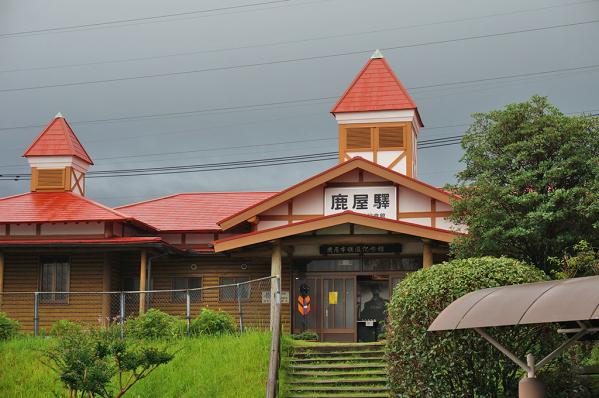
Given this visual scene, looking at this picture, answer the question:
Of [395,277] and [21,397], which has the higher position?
[395,277]

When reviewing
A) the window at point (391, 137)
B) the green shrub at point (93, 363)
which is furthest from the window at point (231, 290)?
the green shrub at point (93, 363)

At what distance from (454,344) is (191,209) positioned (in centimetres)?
1931

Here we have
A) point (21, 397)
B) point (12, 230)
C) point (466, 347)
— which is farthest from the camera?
point (12, 230)

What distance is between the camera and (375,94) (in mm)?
32500

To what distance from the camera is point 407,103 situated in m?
32.0

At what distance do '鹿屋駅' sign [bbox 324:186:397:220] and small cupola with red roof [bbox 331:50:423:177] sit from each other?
11.0ft

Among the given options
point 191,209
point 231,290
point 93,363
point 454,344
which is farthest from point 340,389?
point 191,209

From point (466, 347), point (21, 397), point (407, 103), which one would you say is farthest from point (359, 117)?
point (466, 347)

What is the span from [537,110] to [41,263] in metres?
16.3

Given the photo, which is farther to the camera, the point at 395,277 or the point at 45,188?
the point at 45,188

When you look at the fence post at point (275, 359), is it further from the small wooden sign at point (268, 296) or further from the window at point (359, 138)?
the window at point (359, 138)

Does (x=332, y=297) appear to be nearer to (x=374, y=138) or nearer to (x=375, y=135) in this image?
(x=374, y=138)

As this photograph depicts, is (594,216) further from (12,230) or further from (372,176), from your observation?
(12,230)

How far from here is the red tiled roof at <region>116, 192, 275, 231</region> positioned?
103 feet
